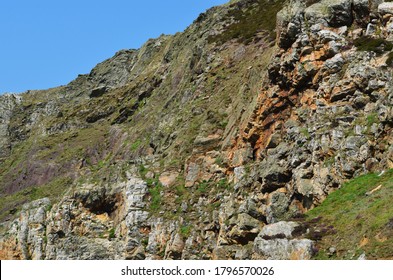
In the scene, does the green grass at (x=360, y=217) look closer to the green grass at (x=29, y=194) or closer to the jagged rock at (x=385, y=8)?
the jagged rock at (x=385, y=8)

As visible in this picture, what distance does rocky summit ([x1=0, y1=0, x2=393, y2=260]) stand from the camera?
66.0 feet

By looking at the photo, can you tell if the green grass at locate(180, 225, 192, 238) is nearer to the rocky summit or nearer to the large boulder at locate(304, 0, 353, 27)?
the rocky summit

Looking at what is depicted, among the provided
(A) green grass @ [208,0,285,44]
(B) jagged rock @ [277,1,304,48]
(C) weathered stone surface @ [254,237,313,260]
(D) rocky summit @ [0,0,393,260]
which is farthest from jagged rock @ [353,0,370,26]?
(A) green grass @ [208,0,285,44]

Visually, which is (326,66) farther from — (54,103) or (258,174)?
(54,103)

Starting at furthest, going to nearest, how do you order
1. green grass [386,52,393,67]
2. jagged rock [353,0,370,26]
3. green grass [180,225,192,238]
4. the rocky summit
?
1. green grass [180,225,192,238]
2. jagged rock [353,0,370,26]
3. green grass [386,52,393,67]
4. the rocky summit

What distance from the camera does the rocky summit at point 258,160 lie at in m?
20.1

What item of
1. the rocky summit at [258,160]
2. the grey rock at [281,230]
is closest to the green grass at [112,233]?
the rocky summit at [258,160]

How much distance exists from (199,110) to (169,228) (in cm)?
1358

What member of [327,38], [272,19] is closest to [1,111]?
[272,19]

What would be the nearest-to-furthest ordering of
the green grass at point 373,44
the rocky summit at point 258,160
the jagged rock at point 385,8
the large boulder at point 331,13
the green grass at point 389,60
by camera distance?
the rocky summit at point 258,160 < the green grass at point 389,60 < the green grass at point 373,44 < the jagged rock at point 385,8 < the large boulder at point 331,13

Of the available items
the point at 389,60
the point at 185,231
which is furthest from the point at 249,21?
the point at 389,60

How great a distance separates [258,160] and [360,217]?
42.6ft

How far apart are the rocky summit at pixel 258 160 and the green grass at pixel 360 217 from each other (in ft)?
0.17

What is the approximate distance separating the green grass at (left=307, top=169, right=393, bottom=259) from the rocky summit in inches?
2.1
